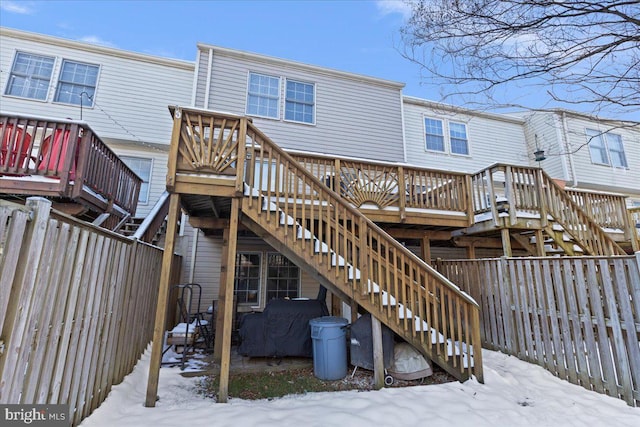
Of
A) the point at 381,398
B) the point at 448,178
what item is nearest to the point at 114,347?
the point at 381,398

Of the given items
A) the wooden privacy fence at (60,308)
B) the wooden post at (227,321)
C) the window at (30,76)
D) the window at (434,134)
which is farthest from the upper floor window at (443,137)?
the window at (30,76)

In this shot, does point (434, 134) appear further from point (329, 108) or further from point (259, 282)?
point (259, 282)

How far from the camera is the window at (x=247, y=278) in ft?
25.9

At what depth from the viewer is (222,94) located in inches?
337

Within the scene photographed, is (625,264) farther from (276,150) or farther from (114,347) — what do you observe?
(114,347)

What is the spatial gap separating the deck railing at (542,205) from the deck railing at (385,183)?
731mm

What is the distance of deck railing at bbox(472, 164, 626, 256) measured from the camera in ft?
21.8

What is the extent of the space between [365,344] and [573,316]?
293 cm

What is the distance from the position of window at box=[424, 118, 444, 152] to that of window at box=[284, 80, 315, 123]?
14.5ft

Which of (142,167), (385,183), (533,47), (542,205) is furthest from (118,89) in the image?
(542,205)

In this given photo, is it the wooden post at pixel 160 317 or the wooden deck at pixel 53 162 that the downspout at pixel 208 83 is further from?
the wooden post at pixel 160 317

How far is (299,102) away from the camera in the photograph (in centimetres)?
929

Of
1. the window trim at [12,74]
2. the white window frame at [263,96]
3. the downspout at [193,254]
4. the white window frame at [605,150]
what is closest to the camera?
the downspout at [193,254]

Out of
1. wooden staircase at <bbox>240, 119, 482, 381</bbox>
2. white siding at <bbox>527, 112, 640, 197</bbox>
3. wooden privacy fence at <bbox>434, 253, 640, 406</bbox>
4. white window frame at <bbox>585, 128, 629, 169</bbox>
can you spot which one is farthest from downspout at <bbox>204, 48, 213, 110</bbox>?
white window frame at <bbox>585, 128, 629, 169</bbox>
